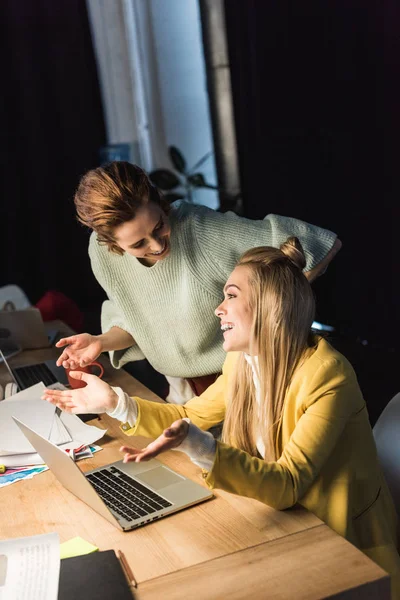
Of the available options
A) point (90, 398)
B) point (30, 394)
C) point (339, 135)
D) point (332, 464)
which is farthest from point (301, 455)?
point (339, 135)

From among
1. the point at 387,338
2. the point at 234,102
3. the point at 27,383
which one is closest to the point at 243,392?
the point at 27,383

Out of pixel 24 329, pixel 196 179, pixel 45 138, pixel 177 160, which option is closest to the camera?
pixel 24 329

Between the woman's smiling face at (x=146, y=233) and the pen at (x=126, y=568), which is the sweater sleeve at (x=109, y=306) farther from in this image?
the pen at (x=126, y=568)

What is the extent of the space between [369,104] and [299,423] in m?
2.85

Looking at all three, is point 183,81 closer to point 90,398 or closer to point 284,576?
point 90,398

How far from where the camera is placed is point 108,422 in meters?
1.89

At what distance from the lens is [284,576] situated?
1128mm

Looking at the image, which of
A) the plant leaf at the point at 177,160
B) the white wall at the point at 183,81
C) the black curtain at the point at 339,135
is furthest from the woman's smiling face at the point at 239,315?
the white wall at the point at 183,81

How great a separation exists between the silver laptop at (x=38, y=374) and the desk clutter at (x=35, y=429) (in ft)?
0.92

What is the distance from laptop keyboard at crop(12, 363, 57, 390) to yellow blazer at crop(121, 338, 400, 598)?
3.55 feet

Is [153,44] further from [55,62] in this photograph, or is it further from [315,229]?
[315,229]

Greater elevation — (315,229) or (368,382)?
(315,229)

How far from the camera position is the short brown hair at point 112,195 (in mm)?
1754

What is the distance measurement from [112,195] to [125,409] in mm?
507
